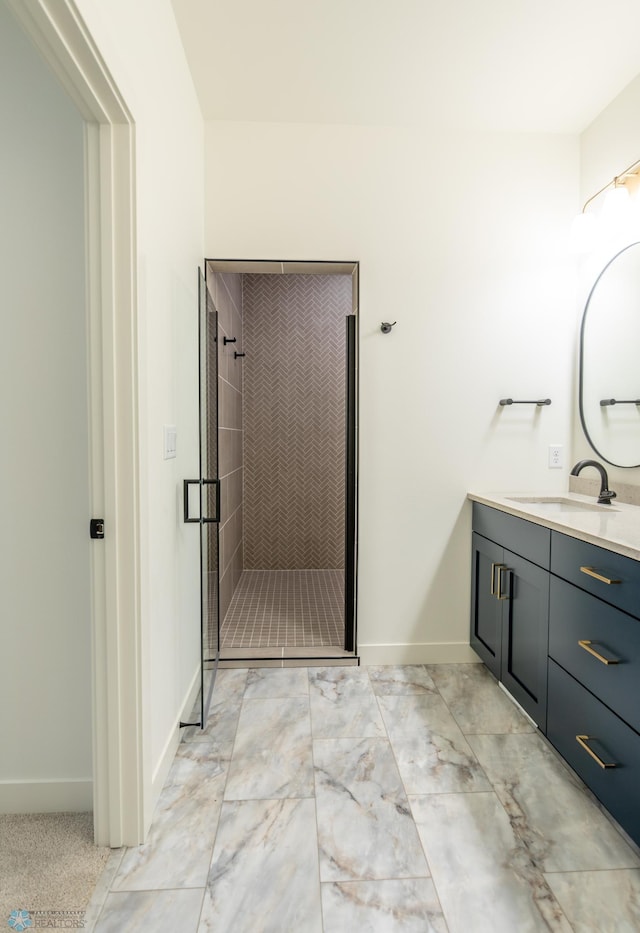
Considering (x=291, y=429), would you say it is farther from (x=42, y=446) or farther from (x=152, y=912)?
(x=152, y=912)

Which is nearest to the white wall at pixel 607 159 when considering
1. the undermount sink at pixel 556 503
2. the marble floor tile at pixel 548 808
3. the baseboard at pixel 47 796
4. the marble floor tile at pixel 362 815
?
the undermount sink at pixel 556 503

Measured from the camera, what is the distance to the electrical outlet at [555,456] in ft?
8.91

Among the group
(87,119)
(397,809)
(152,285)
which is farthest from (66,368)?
(397,809)

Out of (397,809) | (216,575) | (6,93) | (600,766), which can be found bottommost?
(397,809)

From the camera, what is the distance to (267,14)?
74.4 inches

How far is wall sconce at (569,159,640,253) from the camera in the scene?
88.4 inches

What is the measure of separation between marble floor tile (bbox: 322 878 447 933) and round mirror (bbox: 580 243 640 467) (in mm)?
1823

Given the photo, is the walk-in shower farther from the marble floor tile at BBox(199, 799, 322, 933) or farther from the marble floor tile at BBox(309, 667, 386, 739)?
the marble floor tile at BBox(199, 799, 322, 933)

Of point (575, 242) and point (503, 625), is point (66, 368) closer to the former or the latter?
point (503, 625)

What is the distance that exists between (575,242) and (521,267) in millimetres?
259

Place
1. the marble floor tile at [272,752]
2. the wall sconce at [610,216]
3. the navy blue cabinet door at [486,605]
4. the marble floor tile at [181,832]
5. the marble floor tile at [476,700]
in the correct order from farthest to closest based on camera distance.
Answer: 1. the navy blue cabinet door at [486,605]
2. the wall sconce at [610,216]
3. the marble floor tile at [476,700]
4. the marble floor tile at [272,752]
5. the marble floor tile at [181,832]

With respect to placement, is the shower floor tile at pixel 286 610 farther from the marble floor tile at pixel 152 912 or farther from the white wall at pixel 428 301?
the marble floor tile at pixel 152 912

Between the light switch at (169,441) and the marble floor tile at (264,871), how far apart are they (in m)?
1.14

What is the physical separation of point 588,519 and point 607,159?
1.72 m
